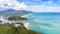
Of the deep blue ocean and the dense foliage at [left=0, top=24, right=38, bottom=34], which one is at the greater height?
the deep blue ocean

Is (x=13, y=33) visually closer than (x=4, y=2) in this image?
Yes

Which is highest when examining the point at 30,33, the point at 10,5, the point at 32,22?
the point at 10,5

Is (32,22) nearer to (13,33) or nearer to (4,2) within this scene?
(13,33)

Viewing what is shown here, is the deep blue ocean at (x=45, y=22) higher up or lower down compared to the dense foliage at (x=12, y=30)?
higher up

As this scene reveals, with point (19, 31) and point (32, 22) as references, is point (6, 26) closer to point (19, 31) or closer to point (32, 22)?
point (19, 31)

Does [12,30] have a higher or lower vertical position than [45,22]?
lower

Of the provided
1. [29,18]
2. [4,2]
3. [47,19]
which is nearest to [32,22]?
[29,18]

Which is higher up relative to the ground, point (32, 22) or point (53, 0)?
point (53, 0)
